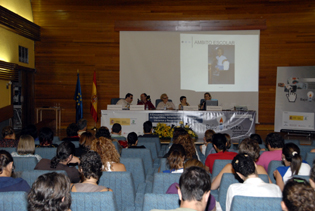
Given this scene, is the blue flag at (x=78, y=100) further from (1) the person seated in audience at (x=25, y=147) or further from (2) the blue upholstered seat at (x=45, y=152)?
(1) the person seated in audience at (x=25, y=147)

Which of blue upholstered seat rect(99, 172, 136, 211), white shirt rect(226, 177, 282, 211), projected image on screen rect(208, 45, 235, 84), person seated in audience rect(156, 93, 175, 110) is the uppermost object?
projected image on screen rect(208, 45, 235, 84)

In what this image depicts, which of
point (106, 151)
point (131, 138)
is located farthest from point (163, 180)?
point (131, 138)

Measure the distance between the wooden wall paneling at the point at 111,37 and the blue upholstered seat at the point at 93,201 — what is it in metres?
8.26

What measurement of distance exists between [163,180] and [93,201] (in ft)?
2.23

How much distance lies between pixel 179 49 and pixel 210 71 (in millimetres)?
1247

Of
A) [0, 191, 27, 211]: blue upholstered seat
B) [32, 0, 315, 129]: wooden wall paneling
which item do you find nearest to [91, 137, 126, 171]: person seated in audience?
[0, 191, 27, 211]: blue upholstered seat

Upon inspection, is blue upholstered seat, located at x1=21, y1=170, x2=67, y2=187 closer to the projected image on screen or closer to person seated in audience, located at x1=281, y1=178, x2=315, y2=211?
person seated in audience, located at x1=281, y1=178, x2=315, y2=211

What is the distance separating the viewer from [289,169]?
2615mm

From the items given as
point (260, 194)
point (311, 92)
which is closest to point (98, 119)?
point (311, 92)

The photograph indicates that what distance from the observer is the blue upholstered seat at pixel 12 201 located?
1824 millimetres

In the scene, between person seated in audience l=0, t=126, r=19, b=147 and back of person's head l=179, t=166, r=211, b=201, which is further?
person seated in audience l=0, t=126, r=19, b=147

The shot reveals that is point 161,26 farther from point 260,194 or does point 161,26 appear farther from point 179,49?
point 260,194

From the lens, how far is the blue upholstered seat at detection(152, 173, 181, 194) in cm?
238

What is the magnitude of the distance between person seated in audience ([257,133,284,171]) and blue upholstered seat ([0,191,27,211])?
2.53 metres
